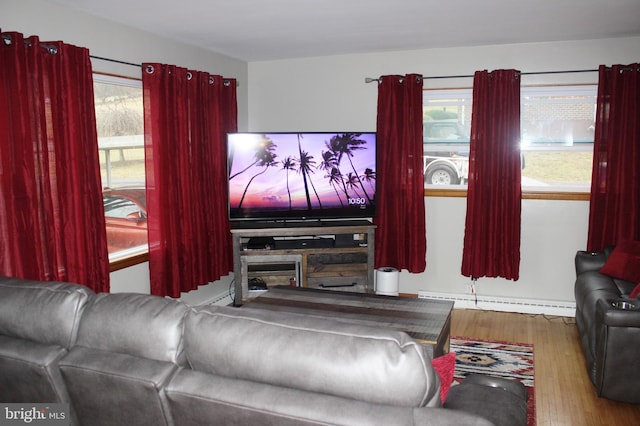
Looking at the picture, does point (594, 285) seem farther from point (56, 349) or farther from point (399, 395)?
point (56, 349)

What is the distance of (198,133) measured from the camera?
181 inches

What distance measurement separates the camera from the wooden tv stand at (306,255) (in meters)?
4.77

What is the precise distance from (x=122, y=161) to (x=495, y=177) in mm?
3323

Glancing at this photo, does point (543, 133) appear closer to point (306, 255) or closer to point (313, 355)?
point (306, 255)

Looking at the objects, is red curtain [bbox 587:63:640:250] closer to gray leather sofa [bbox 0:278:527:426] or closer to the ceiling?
the ceiling

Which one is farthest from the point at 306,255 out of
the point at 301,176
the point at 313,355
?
the point at 313,355

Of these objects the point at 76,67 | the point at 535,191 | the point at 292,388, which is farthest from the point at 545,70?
the point at 292,388

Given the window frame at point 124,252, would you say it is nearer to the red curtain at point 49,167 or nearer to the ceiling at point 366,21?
the red curtain at point 49,167

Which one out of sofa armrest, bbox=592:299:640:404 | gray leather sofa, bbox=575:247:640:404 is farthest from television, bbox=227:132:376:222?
sofa armrest, bbox=592:299:640:404

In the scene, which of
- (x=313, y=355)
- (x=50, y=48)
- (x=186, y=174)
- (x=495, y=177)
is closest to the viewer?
(x=313, y=355)

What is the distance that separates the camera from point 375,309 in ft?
11.0

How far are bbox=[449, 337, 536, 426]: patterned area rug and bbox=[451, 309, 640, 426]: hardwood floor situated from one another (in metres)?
0.06

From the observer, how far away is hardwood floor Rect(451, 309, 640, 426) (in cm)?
296

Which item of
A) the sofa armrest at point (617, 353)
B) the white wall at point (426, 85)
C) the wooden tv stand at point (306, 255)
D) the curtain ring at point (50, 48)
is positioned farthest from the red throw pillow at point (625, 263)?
the curtain ring at point (50, 48)
